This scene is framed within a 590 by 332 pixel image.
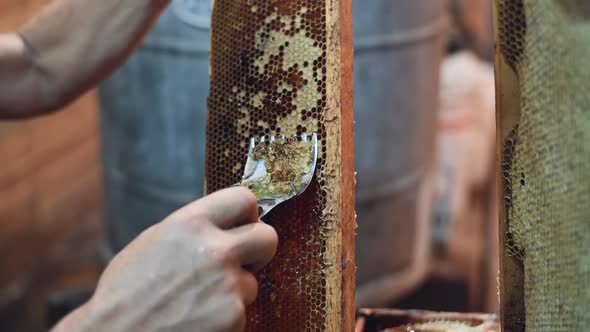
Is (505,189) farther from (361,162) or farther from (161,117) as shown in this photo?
(161,117)

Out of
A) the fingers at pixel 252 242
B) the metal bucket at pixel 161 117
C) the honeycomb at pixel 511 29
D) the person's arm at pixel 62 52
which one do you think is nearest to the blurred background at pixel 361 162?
the metal bucket at pixel 161 117

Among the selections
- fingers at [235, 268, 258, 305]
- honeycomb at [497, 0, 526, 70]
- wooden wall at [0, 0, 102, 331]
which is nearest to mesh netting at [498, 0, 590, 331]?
honeycomb at [497, 0, 526, 70]

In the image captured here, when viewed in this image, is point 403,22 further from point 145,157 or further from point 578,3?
point 578,3

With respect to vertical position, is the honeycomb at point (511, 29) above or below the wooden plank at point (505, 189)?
above

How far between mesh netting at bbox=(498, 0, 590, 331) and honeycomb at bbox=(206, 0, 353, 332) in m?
0.29

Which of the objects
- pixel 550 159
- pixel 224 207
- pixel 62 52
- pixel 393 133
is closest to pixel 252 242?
pixel 224 207

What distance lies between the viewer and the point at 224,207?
2.94 feet

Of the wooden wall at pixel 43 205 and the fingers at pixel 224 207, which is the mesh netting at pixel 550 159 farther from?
the wooden wall at pixel 43 205

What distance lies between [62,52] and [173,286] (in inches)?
33.2

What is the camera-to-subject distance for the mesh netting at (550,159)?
0.82m

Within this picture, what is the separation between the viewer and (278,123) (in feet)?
3.78

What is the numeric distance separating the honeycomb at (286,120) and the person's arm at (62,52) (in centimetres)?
34

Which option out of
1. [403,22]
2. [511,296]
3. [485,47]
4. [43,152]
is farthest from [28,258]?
[511,296]

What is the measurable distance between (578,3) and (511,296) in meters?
0.45
